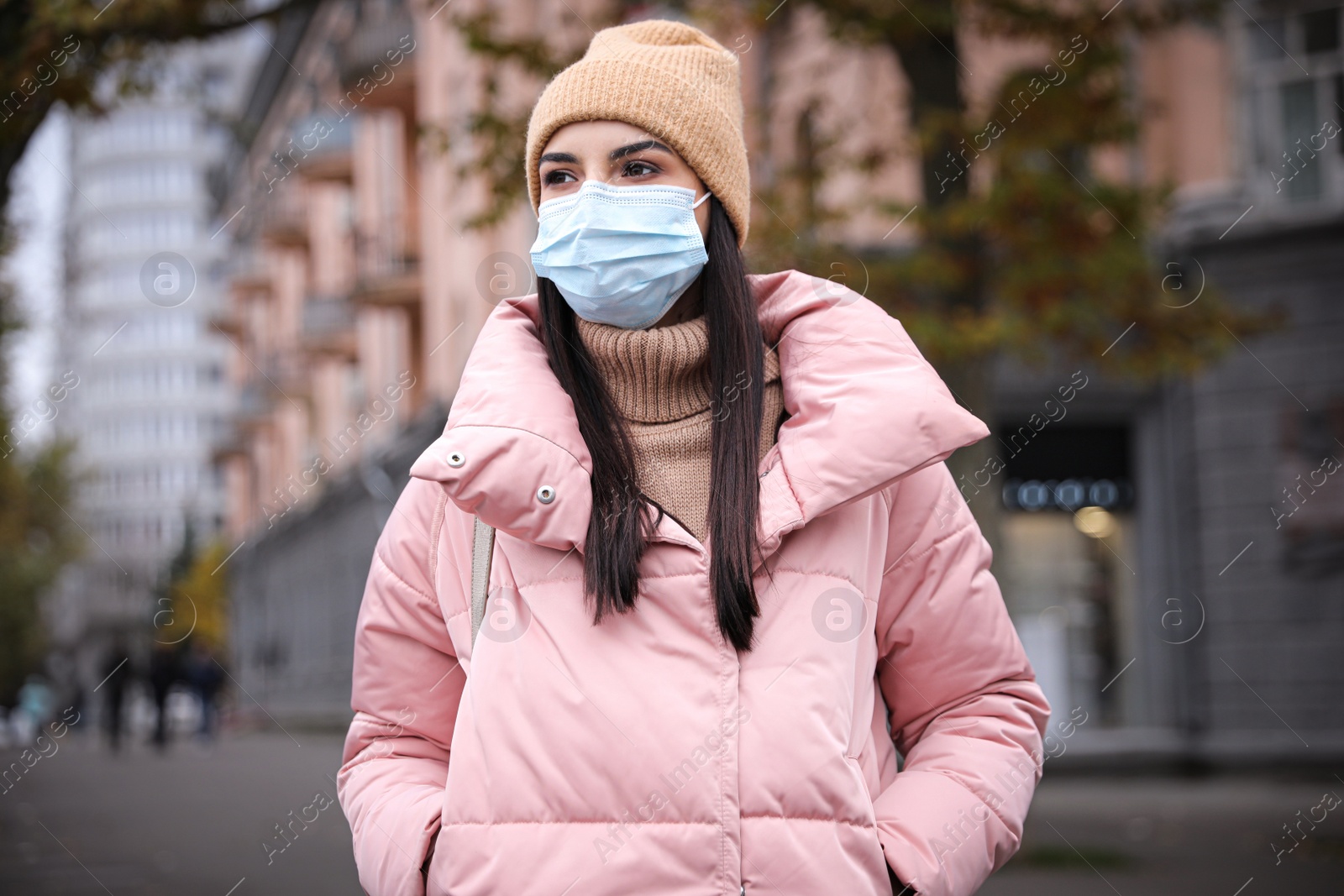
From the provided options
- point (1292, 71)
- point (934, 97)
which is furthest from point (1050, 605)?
point (934, 97)

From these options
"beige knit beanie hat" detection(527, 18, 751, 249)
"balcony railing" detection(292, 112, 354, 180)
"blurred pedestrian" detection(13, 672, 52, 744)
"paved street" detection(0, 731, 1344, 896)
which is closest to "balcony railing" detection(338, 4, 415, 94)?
"balcony railing" detection(292, 112, 354, 180)

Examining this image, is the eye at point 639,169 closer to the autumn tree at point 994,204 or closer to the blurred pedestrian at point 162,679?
the autumn tree at point 994,204

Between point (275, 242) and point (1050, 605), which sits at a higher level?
point (275, 242)

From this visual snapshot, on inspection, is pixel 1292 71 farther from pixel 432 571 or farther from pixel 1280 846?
pixel 432 571

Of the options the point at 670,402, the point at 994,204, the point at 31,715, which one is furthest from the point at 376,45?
the point at 670,402

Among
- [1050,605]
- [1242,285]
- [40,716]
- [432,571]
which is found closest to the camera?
[432,571]

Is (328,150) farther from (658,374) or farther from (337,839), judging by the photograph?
(658,374)

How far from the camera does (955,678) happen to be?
227 centimetres

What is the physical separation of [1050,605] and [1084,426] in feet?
6.91

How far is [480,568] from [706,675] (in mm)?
394

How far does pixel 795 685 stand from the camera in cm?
202

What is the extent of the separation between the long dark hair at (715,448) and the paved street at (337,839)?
530 cm

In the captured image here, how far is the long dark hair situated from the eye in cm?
13

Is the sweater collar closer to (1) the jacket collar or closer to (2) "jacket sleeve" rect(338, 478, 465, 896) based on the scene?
(1) the jacket collar
